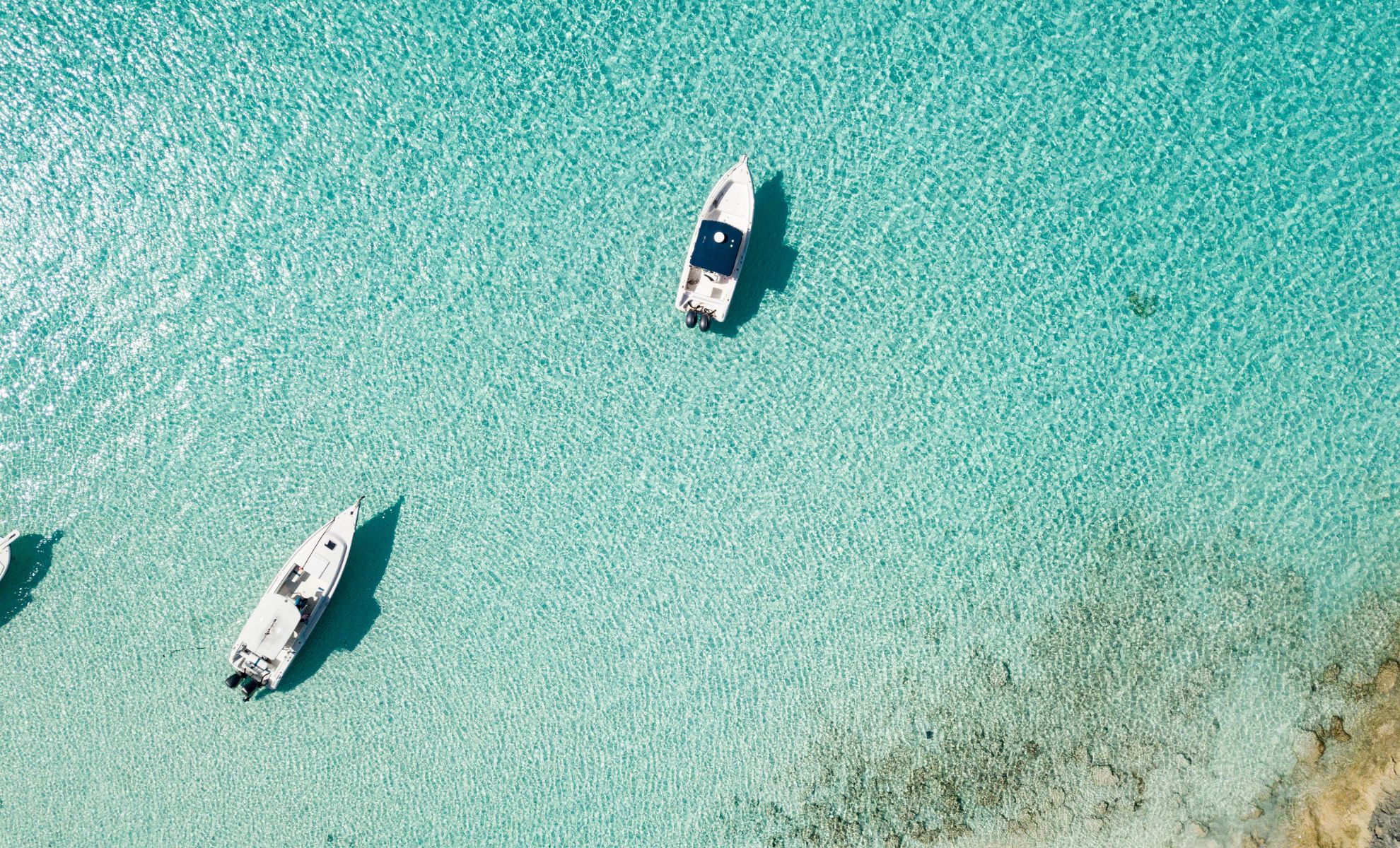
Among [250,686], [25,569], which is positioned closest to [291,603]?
[250,686]

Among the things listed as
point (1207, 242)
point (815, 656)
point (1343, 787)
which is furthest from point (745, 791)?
point (1207, 242)

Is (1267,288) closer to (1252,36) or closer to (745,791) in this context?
(1252,36)

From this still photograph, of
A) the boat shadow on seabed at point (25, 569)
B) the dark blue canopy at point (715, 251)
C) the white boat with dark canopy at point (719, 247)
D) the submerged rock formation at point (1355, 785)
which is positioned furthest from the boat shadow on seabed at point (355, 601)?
the submerged rock formation at point (1355, 785)

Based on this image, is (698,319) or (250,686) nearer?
(698,319)

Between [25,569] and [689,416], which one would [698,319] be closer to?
[689,416]

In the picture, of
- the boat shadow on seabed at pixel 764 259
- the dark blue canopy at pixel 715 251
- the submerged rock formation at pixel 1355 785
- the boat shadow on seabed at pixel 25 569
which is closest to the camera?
the dark blue canopy at pixel 715 251

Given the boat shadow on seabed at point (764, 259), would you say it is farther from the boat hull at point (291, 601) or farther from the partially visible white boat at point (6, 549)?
the partially visible white boat at point (6, 549)
